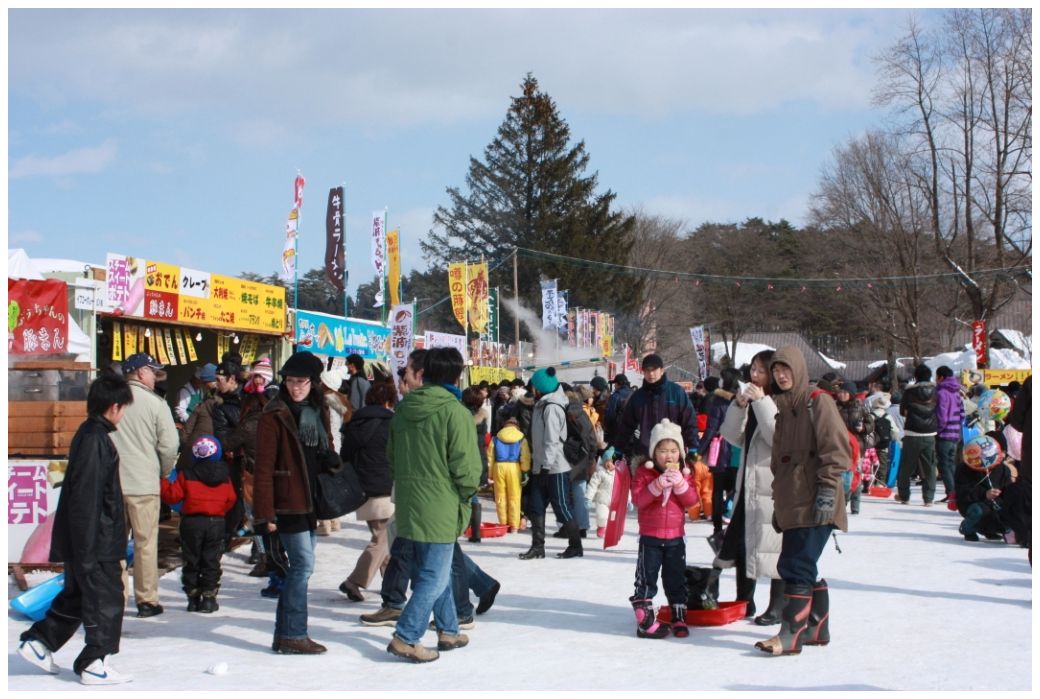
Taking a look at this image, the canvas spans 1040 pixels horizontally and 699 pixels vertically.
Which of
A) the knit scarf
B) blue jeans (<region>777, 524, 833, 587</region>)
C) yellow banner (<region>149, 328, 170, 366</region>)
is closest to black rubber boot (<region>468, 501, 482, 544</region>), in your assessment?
the knit scarf

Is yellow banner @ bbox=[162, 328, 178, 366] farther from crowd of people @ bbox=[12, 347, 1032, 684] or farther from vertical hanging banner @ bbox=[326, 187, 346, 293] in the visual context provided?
vertical hanging banner @ bbox=[326, 187, 346, 293]

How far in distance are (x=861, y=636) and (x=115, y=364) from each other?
564 cm

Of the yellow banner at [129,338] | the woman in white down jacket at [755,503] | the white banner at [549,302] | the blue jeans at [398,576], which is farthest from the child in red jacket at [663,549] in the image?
the white banner at [549,302]

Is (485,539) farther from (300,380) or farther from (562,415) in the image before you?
(300,380)

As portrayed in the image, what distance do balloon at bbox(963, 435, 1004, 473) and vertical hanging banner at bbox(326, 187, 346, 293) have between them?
12.8 metres

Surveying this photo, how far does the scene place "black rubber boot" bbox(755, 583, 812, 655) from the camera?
5750mm

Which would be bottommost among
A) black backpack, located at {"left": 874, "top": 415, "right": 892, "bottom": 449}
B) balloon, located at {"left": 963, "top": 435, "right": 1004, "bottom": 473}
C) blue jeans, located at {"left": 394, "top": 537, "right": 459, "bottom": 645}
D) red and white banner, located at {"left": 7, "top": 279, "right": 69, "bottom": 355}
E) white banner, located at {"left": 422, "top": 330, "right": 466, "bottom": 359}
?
blue jeans, located at {"left": 394, "top": 537, "right": 459, "bottom": 645}

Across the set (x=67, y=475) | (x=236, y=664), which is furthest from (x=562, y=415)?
(x=67, y=475)

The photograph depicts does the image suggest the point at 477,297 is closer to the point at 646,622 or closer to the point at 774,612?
the point at 774,612

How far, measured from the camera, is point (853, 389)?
40.8ft

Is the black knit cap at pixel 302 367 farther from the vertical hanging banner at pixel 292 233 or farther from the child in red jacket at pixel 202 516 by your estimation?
the vertical hanging banner at pixel 292 233

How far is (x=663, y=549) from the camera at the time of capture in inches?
252

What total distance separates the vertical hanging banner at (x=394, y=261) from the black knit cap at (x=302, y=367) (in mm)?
15390

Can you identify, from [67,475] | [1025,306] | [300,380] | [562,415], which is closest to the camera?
[67,475]
